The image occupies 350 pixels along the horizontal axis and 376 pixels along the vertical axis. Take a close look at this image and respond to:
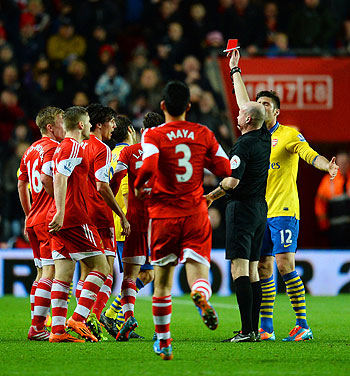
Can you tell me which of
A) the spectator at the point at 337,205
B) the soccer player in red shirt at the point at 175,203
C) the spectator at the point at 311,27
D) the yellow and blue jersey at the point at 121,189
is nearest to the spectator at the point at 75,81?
the spectator at the point at 311,27

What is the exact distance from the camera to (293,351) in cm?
730

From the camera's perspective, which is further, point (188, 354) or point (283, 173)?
point (283, 173)

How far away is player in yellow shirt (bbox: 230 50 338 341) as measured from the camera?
330 inches

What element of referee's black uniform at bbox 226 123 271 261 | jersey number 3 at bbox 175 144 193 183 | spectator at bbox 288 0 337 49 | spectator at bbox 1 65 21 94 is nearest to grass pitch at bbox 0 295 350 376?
referee's black uniform at bbox 226 123 271 261

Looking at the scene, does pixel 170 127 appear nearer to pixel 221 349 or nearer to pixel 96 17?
pixel 221 349

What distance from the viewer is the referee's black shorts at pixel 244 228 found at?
787 cm

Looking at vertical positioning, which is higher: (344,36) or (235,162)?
(344,36)

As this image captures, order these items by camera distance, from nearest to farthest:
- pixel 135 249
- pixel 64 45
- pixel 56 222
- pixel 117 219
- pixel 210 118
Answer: pixel 56 222
pixel 135 249
pixel 117 219
pixel 210 118
pixel 64 45

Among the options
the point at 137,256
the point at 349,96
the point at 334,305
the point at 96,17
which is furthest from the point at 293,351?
the point at 96,17

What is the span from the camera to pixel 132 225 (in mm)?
8398

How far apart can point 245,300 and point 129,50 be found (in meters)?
11.0

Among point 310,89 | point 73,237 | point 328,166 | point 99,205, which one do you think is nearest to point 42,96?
point 310,89

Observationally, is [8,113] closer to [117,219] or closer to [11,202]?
[11,202]

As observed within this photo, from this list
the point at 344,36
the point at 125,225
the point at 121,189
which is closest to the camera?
the point at 125,225
